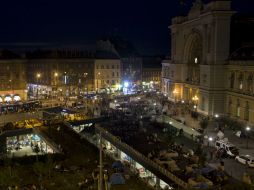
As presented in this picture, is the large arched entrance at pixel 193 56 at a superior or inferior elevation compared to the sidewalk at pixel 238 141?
superior

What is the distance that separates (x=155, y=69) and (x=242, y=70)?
67385 millimetres

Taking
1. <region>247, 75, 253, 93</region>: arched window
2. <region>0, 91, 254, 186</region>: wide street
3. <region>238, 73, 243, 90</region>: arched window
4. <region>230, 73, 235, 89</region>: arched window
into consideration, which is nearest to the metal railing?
<region>0, 91, 254, 186</region>: wide street

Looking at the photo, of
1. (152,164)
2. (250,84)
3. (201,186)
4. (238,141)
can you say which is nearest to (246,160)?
(152,164)

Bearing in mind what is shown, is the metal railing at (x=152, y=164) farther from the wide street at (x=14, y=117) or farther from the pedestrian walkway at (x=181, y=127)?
the wide street at (x=14, y=117)

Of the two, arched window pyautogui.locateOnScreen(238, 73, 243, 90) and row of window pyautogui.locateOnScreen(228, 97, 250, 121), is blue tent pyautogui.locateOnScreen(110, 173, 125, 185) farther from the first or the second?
arched window pyautogui.locateOnScreen(238, 73, 243, 90)

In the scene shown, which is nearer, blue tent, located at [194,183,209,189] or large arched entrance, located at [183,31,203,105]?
blue tent, located at [194,183,209,189]

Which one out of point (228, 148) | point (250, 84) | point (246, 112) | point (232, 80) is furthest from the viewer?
point (232, 80)

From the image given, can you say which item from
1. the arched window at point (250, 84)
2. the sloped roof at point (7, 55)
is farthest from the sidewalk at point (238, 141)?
the sloped roof at point (7, 55)

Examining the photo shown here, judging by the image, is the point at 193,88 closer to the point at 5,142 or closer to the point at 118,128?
the point at 118,128

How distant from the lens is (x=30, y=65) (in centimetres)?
9775

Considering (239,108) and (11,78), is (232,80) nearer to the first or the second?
(239,108)

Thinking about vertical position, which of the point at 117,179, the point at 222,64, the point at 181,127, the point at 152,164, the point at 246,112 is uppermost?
the point at 222,64

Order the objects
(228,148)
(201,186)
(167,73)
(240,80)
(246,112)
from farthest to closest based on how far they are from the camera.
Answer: (167,73), (240,80), (246,112), (228,148), (201,186)

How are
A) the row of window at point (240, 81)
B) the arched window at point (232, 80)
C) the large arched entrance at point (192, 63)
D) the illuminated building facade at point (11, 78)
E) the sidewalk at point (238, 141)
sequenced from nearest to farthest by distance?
1. the sidewalk at point (238, 141)
2. the row of window at point (240, 81)
3. the arched window at point (232, 80)
4. the large arched entrance at point (192, 63)
5. the illuminated building facade at point (11, 78)
